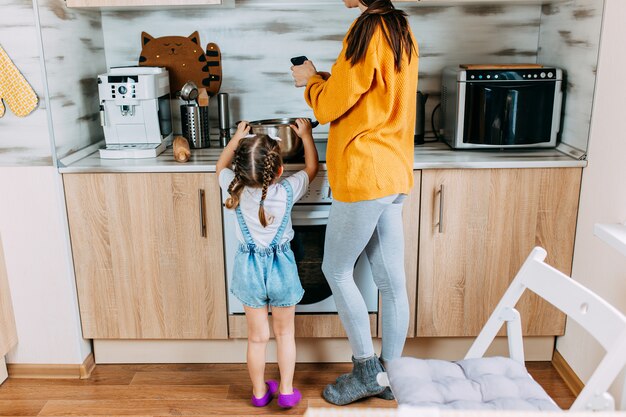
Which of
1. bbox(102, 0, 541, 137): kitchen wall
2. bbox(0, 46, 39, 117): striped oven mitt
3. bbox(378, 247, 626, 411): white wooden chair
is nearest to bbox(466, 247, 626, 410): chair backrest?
bbox(378, 247, 626, 411): white wooden chair

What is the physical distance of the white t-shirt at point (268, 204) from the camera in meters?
1.97

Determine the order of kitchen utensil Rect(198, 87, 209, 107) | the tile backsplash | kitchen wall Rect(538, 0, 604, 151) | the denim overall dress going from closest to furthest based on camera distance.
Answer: the denim overall dress → kitchen wall Rect(538, 0, 604, 151) → the tile backsplash → kitchen utensil Rect(198, 87, 209, 107)

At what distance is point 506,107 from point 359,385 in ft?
3.80

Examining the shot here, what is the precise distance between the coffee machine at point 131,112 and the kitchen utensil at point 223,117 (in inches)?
9.4

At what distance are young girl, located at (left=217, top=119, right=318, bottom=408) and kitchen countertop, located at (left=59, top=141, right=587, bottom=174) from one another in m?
0.17

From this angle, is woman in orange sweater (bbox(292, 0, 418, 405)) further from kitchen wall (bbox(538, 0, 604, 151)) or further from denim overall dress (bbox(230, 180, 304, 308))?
kitchen wall (bbox(538, 0, 604, 151))

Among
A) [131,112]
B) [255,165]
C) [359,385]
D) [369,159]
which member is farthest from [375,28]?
[359,385]

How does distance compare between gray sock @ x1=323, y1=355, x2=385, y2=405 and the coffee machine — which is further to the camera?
the coffee machine

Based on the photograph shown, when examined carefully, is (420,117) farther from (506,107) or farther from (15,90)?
(15,90)

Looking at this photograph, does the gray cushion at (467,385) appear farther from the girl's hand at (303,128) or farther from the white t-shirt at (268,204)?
the girl's hand at (303,128)

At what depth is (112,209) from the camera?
2262 mm

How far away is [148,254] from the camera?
2312mm

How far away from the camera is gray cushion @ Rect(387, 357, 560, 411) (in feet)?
4.53

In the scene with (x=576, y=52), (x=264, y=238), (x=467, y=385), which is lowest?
(x=467, y=385)
